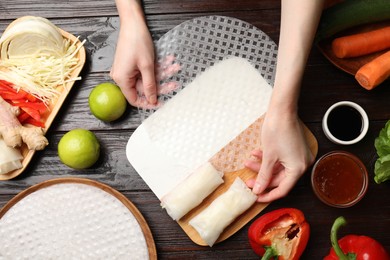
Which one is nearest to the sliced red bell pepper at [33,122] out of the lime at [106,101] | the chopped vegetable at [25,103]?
the chopped vegetable at [25,103]

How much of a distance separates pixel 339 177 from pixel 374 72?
0.31 m

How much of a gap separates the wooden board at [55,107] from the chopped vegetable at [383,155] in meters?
0.88

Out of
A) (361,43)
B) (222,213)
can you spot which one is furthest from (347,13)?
(222,213)

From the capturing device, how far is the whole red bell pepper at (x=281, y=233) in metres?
1.40

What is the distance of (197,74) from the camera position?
154 centimetres

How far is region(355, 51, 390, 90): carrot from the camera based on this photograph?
144cm

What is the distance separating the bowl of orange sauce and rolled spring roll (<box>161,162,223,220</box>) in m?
0.28

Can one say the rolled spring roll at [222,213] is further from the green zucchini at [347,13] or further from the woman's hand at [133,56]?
the green zucchini at [347,13]

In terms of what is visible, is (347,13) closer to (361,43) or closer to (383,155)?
(361,43)

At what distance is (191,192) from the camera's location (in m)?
1.43

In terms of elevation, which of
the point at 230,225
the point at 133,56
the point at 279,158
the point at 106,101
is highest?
the point at 133,56

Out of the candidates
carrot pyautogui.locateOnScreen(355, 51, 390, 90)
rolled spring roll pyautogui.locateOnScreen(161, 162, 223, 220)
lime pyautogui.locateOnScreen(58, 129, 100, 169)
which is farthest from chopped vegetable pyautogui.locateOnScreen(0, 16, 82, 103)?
carrot pyautogui.locateOnScreen(355, 51, 390, 90)

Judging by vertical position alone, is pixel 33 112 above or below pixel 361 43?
below

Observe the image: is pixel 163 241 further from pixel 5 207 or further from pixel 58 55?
pixel 58 55
